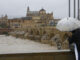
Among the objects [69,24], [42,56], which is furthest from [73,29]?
[42,56]

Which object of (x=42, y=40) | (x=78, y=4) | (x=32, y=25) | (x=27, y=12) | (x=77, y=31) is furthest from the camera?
(x=42, y=40)

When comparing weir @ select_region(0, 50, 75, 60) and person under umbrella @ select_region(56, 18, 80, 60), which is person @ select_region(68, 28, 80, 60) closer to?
person under umbrella @ select_region(56, 18, 80, 60)

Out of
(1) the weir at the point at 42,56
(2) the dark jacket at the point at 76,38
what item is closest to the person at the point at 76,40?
(2) the dark jacket at the point at 76,38

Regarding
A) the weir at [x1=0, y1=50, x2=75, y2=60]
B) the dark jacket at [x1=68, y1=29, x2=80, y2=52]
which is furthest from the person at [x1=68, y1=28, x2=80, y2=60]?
the weir at [x1=0, y1=50, x2=75, y2=60]

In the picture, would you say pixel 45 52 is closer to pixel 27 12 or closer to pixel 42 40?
pixel 27 12

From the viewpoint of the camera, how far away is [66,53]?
1.52 metres

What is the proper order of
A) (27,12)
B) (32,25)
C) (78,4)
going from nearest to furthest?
(78,4), (27,12), (32,25)

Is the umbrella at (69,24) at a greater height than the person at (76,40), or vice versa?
the umbrella at (69,24)

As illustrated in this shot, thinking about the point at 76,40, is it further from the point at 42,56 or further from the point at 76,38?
the point at 42,56

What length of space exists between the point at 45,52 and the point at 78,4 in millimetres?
559

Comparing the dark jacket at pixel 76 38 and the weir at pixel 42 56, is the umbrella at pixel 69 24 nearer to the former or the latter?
the dark jacket at pixel 76 38

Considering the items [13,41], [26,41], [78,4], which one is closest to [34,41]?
[26,41]

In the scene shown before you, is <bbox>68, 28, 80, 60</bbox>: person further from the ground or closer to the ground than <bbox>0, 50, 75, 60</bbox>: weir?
further from the ground

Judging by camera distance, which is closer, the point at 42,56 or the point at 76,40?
the point at 76,40
